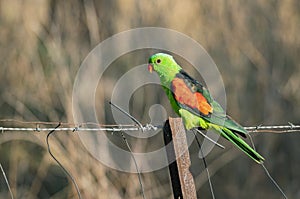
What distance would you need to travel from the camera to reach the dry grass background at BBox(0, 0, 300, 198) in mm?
5125

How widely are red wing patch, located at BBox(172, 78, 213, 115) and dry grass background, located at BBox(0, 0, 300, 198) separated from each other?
6.53 feet

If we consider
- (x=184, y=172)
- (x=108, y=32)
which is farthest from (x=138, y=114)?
(x=184, y=172)

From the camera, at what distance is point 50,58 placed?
5.17 meters

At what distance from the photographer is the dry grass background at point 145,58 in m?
5.12

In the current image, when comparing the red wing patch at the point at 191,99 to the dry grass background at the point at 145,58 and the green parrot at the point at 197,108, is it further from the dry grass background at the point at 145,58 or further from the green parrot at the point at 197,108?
the dry grass background at the point at 145,58

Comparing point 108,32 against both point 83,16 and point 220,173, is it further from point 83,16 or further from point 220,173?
point 220,173

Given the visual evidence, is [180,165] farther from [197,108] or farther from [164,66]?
[164,66]

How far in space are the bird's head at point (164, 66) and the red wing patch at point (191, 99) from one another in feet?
0.44

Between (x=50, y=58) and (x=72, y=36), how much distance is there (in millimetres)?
278

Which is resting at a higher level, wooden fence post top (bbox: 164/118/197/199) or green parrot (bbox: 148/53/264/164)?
green parrot (bbox: 148/53/264/164)

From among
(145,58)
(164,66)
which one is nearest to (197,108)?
(164,66)

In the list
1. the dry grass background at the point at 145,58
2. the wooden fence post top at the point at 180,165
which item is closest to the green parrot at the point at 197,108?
the wooden fence post top at the point at 180,165

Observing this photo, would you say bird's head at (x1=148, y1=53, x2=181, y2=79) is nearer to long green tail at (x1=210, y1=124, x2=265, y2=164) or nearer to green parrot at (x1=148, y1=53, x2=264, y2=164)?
green parrot at (x1=148, y1=53, x2=264, y2=164)

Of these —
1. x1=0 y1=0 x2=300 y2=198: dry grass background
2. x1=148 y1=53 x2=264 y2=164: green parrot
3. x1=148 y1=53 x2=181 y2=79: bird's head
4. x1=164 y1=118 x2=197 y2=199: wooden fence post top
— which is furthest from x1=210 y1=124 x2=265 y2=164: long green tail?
x1=0 y1=0 x2=300 y2=198: dry grass background
